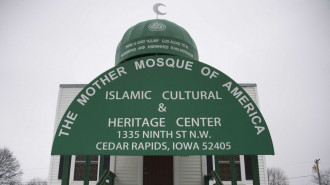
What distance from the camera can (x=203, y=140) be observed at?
169 inches

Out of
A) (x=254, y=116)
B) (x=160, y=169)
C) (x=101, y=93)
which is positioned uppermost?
(x=101, y=93)

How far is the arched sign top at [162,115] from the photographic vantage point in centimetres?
426

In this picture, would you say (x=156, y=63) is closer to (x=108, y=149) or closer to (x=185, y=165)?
(x=108, y=149)

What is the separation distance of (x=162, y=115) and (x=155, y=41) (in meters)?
4.36

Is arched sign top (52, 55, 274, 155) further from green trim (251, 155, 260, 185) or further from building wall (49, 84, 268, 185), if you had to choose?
building wall (49, 84, 268, 185)

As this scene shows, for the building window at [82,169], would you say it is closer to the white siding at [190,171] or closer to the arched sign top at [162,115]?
the white siding at [190,171]

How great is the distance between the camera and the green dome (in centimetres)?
832

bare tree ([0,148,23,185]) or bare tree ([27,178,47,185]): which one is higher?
bare tree ([0,148,23,185])

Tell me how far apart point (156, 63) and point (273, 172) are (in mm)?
78947

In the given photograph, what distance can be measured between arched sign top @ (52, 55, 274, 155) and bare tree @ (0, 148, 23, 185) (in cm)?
3877

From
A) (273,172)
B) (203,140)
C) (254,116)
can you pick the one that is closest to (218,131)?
(203,140)

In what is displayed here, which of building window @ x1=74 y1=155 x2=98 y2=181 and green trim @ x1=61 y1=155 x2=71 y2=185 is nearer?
green trim @ x1=61 y1=155 x2=71 y2=185

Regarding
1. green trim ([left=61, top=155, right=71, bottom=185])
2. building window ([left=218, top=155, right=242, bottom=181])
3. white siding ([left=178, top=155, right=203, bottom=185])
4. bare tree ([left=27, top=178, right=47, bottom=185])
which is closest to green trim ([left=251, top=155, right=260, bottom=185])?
green trim ([left=61, top=155, right=71, bottom=185])

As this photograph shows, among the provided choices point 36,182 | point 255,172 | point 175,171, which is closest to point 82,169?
point 175,171
